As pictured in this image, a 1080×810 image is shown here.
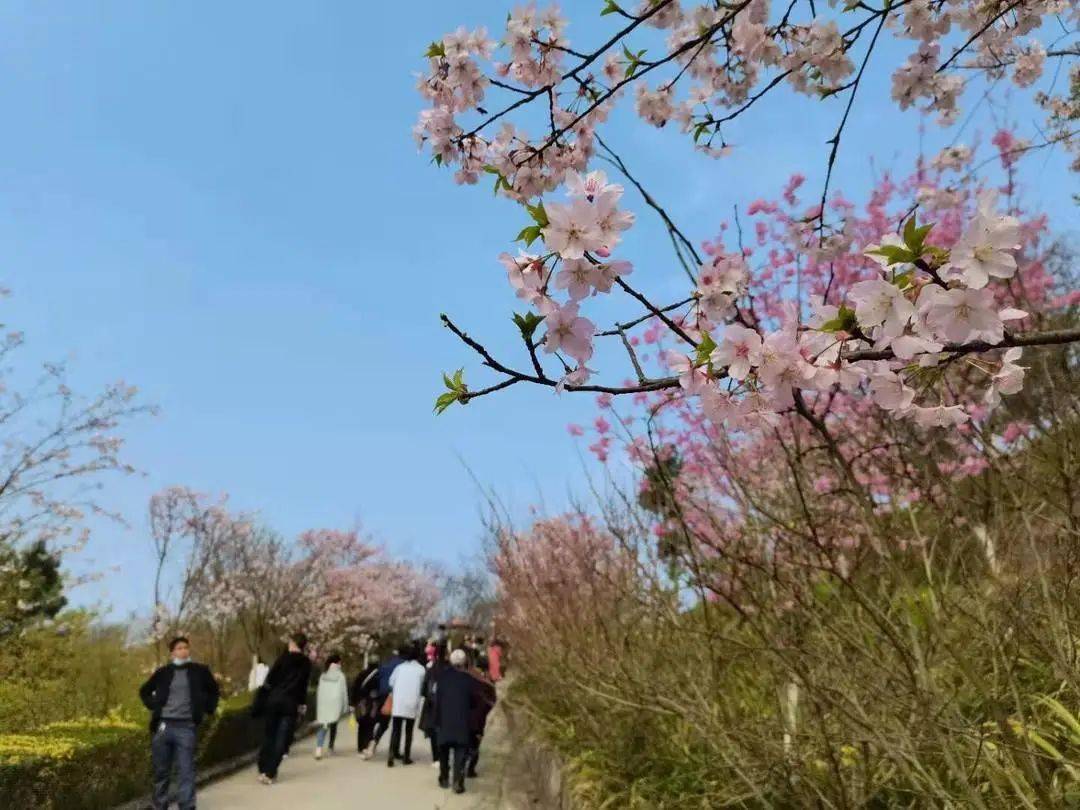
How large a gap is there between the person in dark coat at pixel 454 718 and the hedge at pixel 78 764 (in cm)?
246

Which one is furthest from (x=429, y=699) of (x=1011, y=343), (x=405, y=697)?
(x=1011, y=343)

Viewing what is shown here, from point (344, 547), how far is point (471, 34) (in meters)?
35.9

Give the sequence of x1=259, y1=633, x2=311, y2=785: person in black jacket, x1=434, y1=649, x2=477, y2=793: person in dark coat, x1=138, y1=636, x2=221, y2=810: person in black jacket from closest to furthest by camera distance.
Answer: x1=138, y1=636, x2=221, y2=810: person in black jacket, x1=434, y1=649, x2=477, y2=793: person in dark coat, x1=259, y1=633, x2=311, y2=785: person in black jacket

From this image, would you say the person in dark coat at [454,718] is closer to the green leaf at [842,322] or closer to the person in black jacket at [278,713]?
the person in black jacket at [278,713]

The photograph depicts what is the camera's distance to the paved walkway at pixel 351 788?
686 cm

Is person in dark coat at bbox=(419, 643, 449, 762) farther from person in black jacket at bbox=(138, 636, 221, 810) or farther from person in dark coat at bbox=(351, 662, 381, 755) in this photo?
person in black jacket at bbox=(138, 636, 221, 810)

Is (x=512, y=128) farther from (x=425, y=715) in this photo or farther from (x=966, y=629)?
(x=425, y=715)

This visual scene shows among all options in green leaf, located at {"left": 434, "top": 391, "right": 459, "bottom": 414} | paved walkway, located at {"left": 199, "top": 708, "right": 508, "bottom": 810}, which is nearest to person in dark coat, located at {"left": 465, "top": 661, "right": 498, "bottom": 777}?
paved walkway, located at {"left": 199, "top": 708, "right": 508, "bottom": 810}

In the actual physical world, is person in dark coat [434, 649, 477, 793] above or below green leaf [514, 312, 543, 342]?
below

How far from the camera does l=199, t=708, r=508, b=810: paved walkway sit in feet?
22.5

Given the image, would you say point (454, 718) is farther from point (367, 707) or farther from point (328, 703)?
point (328, 703)

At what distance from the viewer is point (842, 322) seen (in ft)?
4.78

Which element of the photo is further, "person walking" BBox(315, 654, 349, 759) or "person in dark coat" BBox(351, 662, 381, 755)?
"person walking" BBox(315, 654, 349, 759)

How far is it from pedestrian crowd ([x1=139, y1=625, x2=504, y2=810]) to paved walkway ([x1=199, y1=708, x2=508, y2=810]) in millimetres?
207
